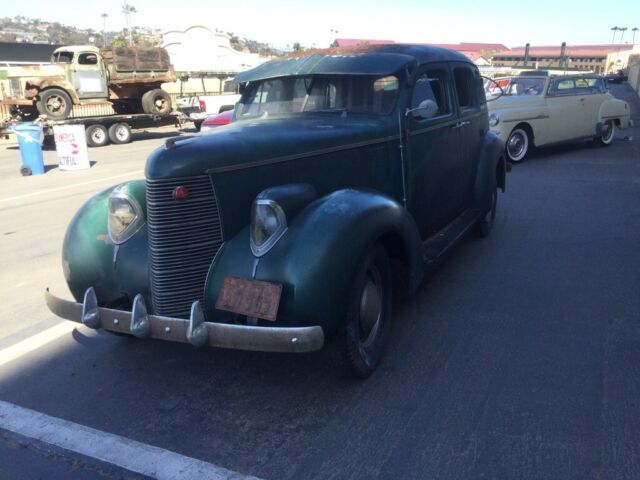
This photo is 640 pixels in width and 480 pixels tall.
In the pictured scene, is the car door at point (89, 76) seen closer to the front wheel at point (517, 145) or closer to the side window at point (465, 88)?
the front wheel at point (517, 145)

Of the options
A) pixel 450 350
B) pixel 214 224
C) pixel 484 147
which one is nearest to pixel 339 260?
pixel 214 224

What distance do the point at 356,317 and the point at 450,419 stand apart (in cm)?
74

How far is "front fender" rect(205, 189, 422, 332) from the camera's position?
288 centimetres

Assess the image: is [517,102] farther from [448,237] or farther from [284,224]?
[284,224]

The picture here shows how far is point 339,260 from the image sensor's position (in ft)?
9.81

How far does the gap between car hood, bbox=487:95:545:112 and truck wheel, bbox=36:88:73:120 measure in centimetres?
1229

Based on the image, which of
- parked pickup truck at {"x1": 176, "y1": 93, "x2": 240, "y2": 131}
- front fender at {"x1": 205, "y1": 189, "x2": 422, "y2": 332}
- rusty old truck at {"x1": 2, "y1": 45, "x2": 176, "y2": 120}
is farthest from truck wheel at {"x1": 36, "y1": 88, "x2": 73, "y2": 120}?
front fender at {"x1": 205, "y1": 189, "x2": 422, "y2": 332}

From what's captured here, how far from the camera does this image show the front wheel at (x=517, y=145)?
452 inches

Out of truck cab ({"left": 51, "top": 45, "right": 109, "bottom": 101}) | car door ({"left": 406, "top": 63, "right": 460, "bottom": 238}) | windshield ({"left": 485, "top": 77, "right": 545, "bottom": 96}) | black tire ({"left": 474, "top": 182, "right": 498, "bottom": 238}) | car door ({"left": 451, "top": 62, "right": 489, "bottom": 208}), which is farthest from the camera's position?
truck cab ({"left": 51, "top": 45, "right": 109, "bottom": 101})

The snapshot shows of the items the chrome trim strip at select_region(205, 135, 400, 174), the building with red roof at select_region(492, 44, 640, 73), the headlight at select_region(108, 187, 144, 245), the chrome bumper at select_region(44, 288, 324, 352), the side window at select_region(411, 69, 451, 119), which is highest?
the building with red roof at select_region(492, 44, 640, 73)

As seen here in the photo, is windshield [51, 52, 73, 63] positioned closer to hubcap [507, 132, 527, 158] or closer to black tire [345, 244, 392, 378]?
hubcap [507, 132, 527, 158]

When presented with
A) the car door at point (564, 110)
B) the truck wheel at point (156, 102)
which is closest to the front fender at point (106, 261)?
the car door at point (564, 110)

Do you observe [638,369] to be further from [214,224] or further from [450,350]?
[214,224]

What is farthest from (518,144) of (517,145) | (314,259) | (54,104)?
(54,104)
